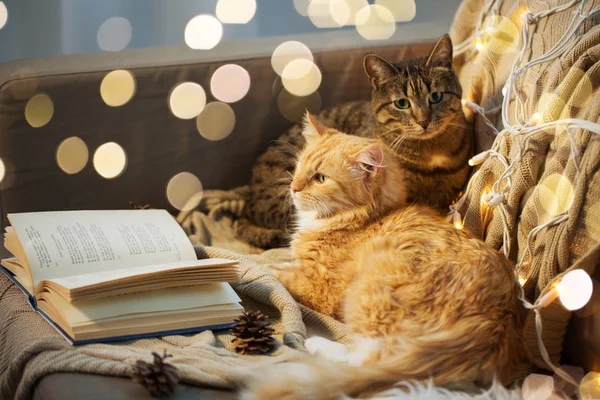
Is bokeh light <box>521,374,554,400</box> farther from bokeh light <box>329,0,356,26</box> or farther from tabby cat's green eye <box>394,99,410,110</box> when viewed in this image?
bokeh light <box>329,0,356,26</box>

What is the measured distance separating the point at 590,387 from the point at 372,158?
67 cm

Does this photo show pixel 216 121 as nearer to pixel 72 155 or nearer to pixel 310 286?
pixel 72 155

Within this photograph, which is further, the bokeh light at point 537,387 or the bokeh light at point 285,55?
the bokeh light at point 285,55

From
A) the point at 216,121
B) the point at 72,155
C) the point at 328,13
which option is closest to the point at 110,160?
the point at 72,155

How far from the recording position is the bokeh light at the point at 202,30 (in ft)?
9.18

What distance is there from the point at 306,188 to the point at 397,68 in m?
0.41

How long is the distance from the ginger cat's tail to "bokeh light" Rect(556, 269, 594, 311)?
0.39 ft

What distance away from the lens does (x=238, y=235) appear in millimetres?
1882

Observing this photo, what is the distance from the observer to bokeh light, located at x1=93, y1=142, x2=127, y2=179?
1.90 m

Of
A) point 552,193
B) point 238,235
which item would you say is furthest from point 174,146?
point 552,193

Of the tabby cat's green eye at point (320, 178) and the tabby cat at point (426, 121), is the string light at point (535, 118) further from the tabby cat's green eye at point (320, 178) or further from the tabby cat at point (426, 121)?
the tabby cat's green eye at point (320, 178)

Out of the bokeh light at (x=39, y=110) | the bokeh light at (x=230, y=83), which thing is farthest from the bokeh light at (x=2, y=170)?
the bokeh light at (x=230, y=83)

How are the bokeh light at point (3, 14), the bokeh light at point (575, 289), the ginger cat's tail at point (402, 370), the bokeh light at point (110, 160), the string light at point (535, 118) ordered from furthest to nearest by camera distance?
the bokeh light at point (3, 14) < the bokeh light at point (110, 160) < the string light at point (535, 118) < the bokeh light at point (575, 289) < the ginger cat's tail at point (402, 370)

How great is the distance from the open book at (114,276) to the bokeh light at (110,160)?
45 centimetres
